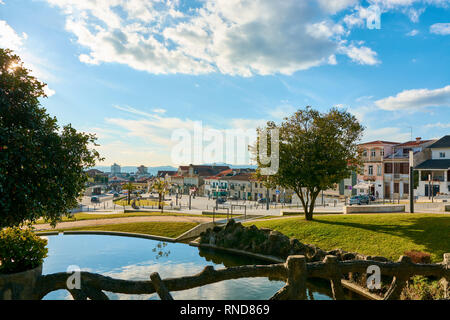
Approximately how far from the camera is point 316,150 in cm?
2722

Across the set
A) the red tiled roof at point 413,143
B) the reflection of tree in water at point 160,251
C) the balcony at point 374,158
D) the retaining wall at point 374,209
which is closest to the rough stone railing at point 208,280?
the reflection of tree in water at point 160,251

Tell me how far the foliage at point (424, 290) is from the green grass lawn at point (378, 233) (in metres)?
4.68

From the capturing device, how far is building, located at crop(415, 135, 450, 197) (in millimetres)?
55281

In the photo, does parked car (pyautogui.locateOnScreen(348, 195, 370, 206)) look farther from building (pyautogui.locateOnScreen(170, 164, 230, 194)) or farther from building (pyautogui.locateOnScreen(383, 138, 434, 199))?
building (pyautogui.locateOnScreen(170, 164, 230, 194))

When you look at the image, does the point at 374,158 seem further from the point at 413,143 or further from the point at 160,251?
the point at 160,251

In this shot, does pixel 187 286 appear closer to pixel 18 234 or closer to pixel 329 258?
pixel 329 258

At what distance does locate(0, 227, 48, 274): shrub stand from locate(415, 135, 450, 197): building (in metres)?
64.7

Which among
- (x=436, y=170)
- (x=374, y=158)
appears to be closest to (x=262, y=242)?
(x=436, y=170)

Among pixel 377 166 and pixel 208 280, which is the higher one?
pixel 377 166

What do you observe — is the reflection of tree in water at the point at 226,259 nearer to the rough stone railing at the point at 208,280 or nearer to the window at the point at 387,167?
the rough stone railing at the point at 208,280

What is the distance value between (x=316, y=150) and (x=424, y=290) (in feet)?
53.0

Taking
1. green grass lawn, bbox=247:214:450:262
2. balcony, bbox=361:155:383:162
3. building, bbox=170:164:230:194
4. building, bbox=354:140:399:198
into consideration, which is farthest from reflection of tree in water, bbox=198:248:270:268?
building, bbox=170:164:230:194

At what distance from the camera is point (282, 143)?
28.7 metres
